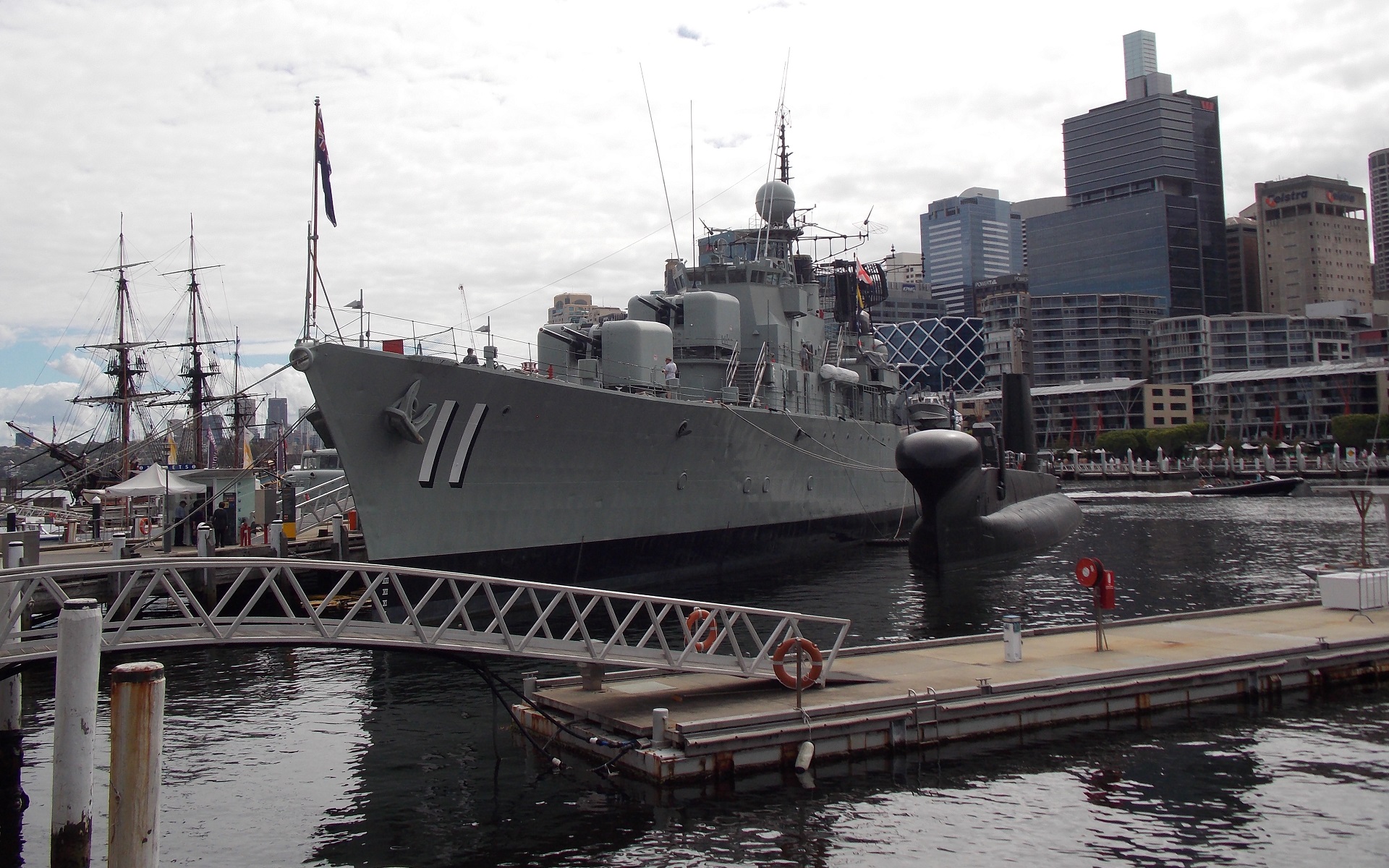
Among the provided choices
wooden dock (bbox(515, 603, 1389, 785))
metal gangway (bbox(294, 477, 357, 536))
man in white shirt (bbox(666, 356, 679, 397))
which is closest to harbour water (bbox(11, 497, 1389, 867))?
wooden dock (bbox(515, 603, 1389, 785))

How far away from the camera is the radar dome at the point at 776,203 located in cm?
3553

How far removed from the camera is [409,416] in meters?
17.5

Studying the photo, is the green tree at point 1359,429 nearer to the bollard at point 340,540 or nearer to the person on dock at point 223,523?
the bollard at point 340,540

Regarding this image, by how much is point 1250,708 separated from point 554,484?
1248 centimetres

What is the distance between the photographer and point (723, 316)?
27.9 meters

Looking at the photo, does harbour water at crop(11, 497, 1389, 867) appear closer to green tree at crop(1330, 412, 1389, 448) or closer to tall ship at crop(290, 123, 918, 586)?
tall ship at crop(290, 123, 918, 586)

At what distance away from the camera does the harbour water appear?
8672mm

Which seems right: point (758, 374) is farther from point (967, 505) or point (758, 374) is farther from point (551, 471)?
point (551, 471)

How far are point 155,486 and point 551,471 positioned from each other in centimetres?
1108

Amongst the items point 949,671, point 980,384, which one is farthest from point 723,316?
point 980,384

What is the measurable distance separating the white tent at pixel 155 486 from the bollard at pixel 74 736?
17.4m

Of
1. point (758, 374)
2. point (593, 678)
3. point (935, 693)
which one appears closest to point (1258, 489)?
point (758, 374)

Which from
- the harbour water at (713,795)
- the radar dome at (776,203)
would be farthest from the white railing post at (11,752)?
the radar dome at (776,203)

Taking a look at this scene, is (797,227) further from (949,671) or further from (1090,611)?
(949,671)
